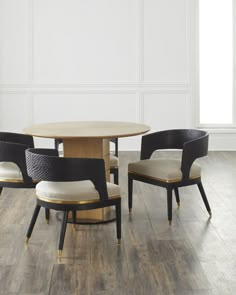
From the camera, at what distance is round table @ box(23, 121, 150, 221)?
188 inches

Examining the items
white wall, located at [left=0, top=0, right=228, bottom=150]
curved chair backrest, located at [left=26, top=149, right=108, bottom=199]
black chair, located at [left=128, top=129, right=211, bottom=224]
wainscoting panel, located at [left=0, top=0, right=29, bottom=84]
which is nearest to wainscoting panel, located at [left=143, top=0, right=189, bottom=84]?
white wall, located at [left=0, top=0, right=228, bottom=150]

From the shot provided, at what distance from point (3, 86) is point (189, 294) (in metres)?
6.17

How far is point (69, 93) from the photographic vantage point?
9000mm

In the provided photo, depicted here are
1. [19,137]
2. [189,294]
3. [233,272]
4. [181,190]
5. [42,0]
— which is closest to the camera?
[189,294]

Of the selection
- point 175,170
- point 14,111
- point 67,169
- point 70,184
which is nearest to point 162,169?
point 175,170

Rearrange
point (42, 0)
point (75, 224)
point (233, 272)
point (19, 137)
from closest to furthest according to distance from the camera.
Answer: point (233, 272) < point (75, 224) < point (19, 137) < point (42, 0)

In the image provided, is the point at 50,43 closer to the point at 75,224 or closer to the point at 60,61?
the point at 60,61

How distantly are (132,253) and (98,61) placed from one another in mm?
5111

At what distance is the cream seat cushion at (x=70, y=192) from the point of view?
165 inches

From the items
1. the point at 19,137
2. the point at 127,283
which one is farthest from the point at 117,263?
the point at 19,137

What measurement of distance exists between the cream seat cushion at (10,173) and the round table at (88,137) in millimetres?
309

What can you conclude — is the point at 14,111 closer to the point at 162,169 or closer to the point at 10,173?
the point at 10,173

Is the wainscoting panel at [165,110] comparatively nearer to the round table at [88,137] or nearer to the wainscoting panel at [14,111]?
the wainscoting panel at [14,111]

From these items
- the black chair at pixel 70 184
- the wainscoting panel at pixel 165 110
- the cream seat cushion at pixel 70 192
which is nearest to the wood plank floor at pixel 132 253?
the black chair at pixel 70 184
